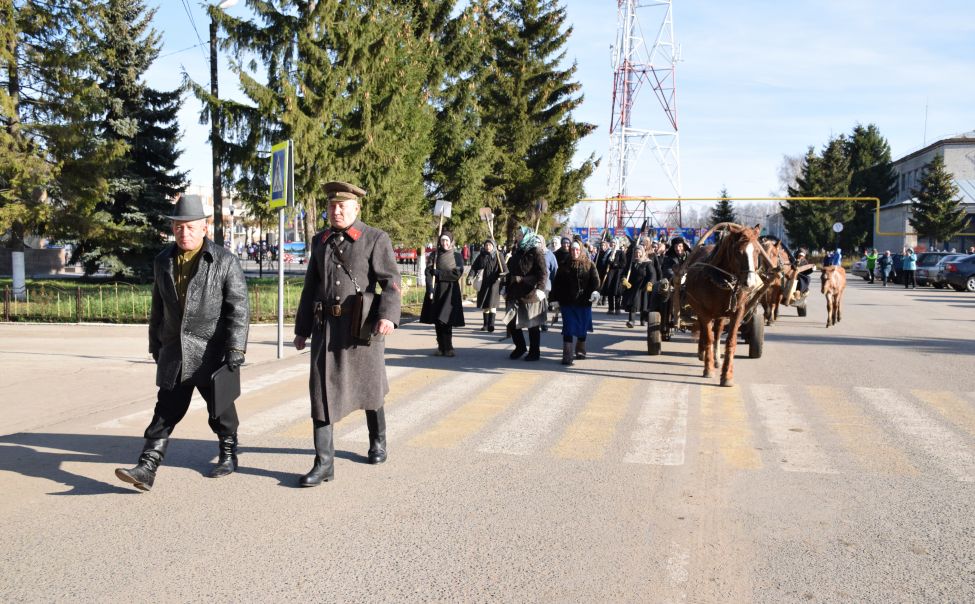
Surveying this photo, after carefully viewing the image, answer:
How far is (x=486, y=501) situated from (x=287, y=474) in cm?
157

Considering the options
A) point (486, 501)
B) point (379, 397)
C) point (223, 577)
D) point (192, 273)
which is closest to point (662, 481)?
point (486, 501)

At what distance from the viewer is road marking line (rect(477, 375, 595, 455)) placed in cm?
707

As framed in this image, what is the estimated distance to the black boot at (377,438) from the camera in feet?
20.7

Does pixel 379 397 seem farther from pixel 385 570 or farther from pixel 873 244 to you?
pixel 873 244

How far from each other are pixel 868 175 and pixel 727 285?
264 ft

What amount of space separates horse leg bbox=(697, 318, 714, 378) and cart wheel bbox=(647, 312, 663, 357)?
Answer: 1.79 metres

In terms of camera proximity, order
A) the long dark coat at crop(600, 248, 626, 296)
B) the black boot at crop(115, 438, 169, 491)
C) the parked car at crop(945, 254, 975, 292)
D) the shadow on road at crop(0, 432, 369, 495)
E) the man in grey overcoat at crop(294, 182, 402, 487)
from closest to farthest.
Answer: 1. the black boot at crop(115, 438, 169, 491)
2. the man in grey overcoat at crop(294, 182, 402, 487)
3. the shadow on road at crop(0, 432, 369, 495)
4. the long dark coat at crop(600, 248, 626, 296)
5. the parked car at crop(945, 254, 975, 292)

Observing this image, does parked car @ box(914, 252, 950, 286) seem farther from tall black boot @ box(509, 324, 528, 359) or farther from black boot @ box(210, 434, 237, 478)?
black boot @ box(210, 434, 237, 478)

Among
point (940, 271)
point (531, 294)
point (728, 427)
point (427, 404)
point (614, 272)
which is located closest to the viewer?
point (728, 427)

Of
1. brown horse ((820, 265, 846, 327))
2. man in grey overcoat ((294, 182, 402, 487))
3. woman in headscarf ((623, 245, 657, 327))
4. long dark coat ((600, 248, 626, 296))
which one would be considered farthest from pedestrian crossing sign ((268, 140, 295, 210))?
brown horse ((820, 265, 846, 327))

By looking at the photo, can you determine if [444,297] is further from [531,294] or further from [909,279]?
[909,279]

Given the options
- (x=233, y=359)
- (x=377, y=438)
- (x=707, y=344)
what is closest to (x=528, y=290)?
(x=707, y=344)

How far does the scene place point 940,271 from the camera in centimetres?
3741

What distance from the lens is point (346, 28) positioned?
79.6ft
